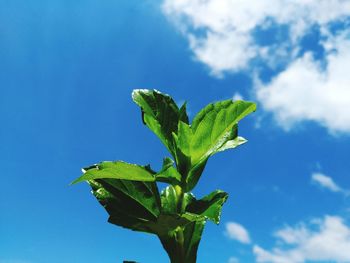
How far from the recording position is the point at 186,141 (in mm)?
1989

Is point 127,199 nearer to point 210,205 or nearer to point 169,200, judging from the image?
point 169,200

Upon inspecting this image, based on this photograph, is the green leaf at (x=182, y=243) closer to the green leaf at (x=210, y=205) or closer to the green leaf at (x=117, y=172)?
the green leaf at (x=210, y=205)

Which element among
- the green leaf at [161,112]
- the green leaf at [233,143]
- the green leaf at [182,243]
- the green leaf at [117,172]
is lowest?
the green leaf at [182,243]

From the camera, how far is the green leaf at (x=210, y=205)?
5.85 ft

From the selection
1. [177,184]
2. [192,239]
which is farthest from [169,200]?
[192,239]

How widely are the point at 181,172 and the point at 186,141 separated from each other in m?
0.14

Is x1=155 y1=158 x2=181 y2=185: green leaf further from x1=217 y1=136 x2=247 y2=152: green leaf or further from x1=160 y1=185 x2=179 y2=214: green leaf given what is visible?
x1=217 y1=136 x2=247 y2=152: green leaf

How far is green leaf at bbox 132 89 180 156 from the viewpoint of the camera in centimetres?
208

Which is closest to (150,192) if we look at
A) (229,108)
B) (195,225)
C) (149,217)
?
(149,217)

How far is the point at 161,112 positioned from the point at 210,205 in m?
0.49

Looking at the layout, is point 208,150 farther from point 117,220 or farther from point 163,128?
point 117,220

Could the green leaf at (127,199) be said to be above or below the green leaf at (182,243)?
above

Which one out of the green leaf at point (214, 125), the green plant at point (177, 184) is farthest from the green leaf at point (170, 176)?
the green leaf at point (214, 125)

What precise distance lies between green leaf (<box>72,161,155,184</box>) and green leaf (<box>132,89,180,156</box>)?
30cm
